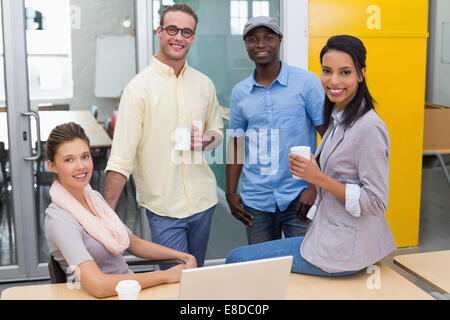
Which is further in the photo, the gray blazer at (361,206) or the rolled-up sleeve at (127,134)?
the rolled-up sleeve at (127,134)

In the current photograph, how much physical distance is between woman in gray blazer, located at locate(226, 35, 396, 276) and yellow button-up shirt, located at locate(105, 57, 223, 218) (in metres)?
0.77

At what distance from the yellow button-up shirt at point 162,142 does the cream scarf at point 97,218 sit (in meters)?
0.31

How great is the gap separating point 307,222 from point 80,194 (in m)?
1.15

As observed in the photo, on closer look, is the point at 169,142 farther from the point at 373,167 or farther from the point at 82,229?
the point at 373,167

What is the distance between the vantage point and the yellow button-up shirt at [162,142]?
2535 mm

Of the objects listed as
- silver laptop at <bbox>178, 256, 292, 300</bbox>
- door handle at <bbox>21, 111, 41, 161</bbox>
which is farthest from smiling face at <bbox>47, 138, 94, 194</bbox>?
door handle at <bbox>21, 111, 41, 161</bbox>

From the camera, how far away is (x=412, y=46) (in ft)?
13.9

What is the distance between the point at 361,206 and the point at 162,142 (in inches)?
41.8

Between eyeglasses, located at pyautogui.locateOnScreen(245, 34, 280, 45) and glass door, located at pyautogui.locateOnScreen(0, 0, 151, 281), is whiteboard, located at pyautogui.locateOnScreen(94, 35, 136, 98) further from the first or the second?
eyeglasses, located at pyautogui.locateOnScreen(245, 34, 280, 45)

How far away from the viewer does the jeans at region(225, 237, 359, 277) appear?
6.70 feet

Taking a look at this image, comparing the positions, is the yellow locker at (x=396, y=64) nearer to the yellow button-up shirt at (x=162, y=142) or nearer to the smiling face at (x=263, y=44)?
the smiling face at (x=263, y=44)

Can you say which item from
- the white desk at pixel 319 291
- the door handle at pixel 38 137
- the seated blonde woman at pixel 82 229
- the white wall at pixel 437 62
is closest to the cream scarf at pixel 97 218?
the seated blonde woman at pixel 82 229

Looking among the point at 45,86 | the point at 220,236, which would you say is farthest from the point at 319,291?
the point at 45,86
